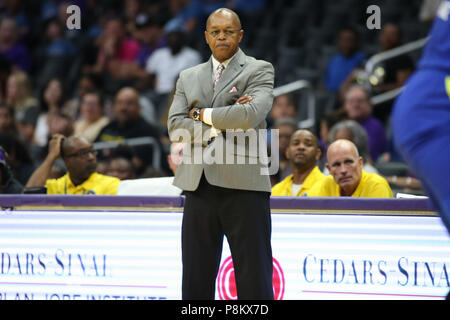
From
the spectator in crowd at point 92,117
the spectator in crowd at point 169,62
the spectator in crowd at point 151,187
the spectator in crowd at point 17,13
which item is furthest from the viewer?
the spectator in crowd at point 17,13

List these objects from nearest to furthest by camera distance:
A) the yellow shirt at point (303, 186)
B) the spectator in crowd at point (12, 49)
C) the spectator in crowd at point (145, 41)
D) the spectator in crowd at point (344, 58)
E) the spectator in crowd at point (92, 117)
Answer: the yellow shirt at point (303, 186), the spectator in crowd at point (344, 58), the spectator in crowd at point (92, 117), the spectator in crowd at point (145, 41), the spectator in crowd at point (12, 49)

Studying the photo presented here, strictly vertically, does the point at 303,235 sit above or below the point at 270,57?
below

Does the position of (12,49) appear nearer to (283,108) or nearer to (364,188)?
(283,108)

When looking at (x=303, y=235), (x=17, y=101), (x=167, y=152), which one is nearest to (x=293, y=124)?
(x=167, y=152)

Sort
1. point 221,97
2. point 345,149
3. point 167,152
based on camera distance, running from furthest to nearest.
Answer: point 167,152, point 345,149, point 221,97

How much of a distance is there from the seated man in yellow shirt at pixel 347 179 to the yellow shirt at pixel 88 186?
5.28 ft

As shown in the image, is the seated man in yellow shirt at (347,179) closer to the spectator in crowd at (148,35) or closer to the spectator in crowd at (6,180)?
the spectator in crowd at (6,180)

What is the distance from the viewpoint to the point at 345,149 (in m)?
5.74

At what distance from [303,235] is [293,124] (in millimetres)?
2826

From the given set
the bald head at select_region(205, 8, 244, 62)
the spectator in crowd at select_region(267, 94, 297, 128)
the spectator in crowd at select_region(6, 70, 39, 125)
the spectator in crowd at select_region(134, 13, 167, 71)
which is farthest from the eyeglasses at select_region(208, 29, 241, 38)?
the spectator in crowd at select_region(6, 70, 39, 125)

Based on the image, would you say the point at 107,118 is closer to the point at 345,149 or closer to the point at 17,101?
the point at 17,101

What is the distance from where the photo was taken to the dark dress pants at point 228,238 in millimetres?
3850

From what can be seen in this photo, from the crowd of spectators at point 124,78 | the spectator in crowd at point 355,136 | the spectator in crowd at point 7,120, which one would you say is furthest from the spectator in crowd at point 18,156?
the spectator in crowd at point 355,136

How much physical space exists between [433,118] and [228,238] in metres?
1.52
